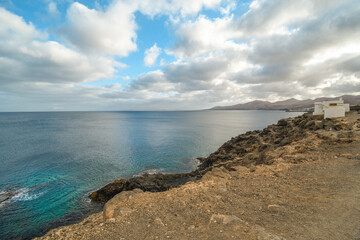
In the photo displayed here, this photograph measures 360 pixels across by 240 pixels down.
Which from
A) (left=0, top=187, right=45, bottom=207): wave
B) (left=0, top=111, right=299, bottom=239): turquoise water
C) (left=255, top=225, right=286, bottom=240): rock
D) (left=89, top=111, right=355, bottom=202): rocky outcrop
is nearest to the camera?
(left=255, top=225, right=286, bottom=240): rock

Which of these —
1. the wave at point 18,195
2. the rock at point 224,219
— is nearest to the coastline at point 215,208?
the rock at point 224,219

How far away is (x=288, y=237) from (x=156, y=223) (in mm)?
5142

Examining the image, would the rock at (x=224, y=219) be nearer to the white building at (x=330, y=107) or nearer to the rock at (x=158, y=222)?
the rock at (x=158, y=222)

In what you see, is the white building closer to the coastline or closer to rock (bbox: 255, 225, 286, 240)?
the coastline

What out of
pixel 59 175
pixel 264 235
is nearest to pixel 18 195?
pixel 59 175

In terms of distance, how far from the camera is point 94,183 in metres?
24.2

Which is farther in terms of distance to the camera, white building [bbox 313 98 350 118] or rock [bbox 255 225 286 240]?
white building [bbox 313 98 350 118]

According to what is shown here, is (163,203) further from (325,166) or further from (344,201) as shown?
(325,166)

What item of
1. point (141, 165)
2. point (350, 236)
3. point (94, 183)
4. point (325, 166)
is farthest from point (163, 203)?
point (141, 165)

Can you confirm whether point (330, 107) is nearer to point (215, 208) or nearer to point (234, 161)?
point (234, 161)

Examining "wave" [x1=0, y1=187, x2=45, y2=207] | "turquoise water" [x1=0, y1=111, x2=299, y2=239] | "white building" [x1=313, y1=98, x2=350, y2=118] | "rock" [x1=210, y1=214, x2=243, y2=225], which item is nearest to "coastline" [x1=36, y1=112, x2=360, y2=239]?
"rock" [x1=210, y1=214, x2=243, y2=225]

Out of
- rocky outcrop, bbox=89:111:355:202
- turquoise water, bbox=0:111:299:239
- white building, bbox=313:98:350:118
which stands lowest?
turquoise water, bbox=0:111:299:239

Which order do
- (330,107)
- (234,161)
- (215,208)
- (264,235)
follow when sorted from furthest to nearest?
(330,107) → (234,161) → (215,208) → (264,235)

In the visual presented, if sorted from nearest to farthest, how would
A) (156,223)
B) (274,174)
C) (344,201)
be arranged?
(156,223) < (344,201) < (274,174)
